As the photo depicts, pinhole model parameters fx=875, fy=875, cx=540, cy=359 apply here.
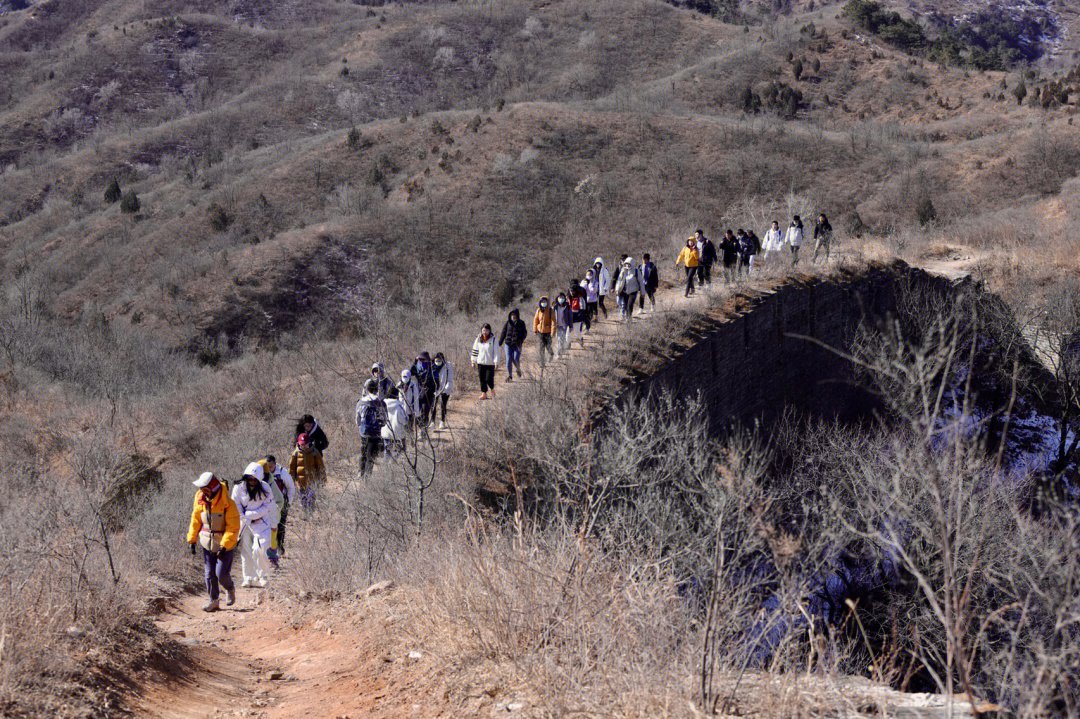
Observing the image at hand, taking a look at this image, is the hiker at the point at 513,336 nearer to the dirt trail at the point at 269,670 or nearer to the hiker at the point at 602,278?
the hiker at the point at 602,278

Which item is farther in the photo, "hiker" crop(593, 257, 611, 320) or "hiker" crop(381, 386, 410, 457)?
"hiker" crop(593, 257, 611, 320)

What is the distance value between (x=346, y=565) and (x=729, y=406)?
12.3 m

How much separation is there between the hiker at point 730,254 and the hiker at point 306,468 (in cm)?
1217

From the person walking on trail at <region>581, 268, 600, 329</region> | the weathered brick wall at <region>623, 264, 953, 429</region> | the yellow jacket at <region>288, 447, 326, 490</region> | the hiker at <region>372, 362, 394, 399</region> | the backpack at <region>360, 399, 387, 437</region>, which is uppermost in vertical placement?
the person walking on trail at <region>581, 268, 600, 329</region>

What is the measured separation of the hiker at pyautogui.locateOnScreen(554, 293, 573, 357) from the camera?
52.9ft

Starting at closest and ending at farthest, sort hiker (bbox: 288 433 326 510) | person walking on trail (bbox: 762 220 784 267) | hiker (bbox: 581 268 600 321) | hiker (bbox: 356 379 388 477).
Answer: hiker (bbox: 288 433 326 510)
hiker (bbox: 356 379 388 477)
hiker (bbox: 581 268 600 321)
person walking on trail (bbox: 762 220 784 267)

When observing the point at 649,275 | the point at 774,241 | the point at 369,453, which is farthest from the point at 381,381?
the point at 774,241

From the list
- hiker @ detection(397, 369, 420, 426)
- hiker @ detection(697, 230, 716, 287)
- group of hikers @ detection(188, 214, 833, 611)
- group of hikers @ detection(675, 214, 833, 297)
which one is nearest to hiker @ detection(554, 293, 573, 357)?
group of hikers @ detection(188, 214, 833, 611)

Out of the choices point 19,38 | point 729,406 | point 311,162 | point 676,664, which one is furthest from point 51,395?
point 19,38

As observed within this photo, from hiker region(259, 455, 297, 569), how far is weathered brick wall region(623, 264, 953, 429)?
7.32 meters

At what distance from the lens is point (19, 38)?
74.0 metres

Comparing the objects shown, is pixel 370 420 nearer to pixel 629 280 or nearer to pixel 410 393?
pixel 410 393

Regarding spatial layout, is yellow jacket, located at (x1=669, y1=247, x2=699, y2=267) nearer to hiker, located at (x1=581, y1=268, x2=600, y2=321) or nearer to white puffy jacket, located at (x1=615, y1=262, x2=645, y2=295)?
white puffy jacket, located at (x1=615, y1=262, x2=645, y2=295)

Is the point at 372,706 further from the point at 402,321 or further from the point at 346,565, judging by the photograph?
the point at 402,321
